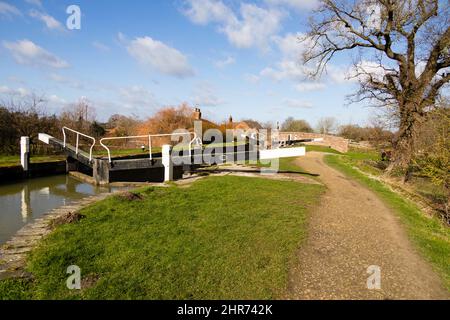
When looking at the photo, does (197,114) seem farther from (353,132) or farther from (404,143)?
(353,132)

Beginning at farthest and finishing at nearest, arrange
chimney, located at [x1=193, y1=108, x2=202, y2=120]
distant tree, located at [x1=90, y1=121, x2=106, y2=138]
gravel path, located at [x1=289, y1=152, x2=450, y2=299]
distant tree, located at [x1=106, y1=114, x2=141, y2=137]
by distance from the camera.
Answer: chimney, located at [x1=193, y1=108, x2=202, y2=120], distant tree, located at [x1=106, y1=114, x2=141, y2=137], distant tree, located at [x1=90, y1=121, x2=106, y2=138], gravel path, located at [x1=289, y1=152, x2=450, y2=299]

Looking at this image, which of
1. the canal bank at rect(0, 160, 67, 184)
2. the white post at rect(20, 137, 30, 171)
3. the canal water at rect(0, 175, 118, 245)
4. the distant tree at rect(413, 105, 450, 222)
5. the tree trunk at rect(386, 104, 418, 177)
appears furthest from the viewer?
the tree trunk at rect(386, 104, 418, 177)

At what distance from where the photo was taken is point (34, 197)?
9430 mm

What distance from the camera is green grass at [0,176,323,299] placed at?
3.50 metres

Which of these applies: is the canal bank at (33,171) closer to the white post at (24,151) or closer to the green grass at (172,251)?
the white post at (24,151)

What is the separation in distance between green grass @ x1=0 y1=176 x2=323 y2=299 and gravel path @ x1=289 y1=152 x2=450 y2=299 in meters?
0.27

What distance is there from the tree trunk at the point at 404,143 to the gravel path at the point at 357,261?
7.53 metres

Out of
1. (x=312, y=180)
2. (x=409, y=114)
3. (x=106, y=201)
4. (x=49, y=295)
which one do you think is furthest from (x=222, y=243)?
(x=409, y=114)

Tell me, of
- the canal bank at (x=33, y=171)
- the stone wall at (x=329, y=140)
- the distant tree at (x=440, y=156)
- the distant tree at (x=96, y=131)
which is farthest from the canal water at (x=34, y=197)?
the stone wall at (x=329, y=140)

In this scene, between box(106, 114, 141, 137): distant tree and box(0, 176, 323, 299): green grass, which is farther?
box(106, 114, 141, 137): distant tree

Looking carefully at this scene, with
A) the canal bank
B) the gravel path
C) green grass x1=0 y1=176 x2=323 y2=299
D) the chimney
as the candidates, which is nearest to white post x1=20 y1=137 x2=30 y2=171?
the canal bank

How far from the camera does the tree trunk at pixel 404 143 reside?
13.4 metres

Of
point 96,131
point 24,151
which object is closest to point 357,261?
point 24,151

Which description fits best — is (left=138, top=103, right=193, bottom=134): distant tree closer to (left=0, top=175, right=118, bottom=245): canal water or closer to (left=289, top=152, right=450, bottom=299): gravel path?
(left=0, top=175, right=118, bottom=245): canal water
